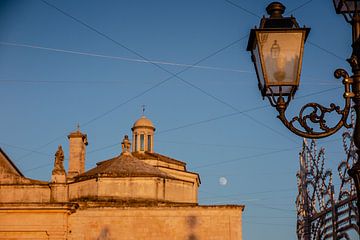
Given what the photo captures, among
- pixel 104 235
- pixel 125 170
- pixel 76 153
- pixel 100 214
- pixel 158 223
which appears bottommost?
pixel 104 235

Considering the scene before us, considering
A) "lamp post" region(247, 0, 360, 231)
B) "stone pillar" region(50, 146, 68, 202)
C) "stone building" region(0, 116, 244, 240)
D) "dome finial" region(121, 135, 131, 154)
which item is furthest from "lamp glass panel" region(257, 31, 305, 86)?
"dome finial" region(121, 135, 131, 154)

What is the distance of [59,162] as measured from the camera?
26.4 meters

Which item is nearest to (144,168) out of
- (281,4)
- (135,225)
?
(135,225)

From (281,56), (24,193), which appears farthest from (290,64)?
(24,193)

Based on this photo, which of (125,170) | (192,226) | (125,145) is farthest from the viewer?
(125,145)

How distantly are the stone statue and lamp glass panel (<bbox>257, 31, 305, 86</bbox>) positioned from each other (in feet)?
71.4

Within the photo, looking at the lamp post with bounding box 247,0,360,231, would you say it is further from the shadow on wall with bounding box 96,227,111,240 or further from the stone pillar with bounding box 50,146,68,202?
the stone pillar with bounding box 50,146,68,202

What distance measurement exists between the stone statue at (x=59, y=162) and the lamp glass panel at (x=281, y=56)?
2177cm

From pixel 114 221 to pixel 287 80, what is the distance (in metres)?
20.3

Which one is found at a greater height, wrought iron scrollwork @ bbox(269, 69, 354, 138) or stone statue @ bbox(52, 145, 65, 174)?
stone statue @ bbox(52, 145, 65, 174)

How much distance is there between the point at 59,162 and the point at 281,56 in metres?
22.3

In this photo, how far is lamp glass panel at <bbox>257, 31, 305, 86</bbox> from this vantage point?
5.16 m

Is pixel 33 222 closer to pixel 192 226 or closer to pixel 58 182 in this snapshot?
pixel 58 182

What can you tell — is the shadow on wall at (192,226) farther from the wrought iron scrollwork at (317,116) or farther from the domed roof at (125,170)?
the wrought iron scrollwork at (317,116)
